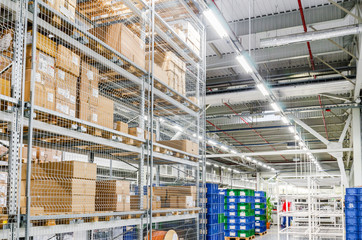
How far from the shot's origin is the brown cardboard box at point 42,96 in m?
3.90

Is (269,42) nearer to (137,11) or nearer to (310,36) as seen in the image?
(310,36)

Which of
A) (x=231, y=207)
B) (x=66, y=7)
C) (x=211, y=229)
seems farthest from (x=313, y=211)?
(x=66, y=7)

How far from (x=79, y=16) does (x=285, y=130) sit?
60.7 ft

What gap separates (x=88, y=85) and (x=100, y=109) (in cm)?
36

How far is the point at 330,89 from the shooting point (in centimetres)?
1273

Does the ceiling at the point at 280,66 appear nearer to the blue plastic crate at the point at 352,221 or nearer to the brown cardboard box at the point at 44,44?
the blue plastic crate at the point at 352,221

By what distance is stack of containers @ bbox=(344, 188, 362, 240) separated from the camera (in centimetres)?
1211

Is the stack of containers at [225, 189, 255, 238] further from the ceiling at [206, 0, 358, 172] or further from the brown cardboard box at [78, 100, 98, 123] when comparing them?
the brown cardboard box at [78, 100, 98, 123]

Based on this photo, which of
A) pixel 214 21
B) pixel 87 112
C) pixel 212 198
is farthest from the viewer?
pixel 212 198

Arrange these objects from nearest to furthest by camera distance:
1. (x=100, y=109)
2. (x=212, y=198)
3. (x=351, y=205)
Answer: (x=100, y=109) → (x=212, y=198) → (x=351, y=205)

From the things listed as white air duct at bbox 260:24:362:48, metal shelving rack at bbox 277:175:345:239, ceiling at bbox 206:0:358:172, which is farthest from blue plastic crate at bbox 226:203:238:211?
white air duct at bbox 260:24:362:48

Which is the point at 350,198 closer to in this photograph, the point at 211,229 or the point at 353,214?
the point at 353,214

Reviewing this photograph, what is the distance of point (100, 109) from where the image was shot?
16.8 feet

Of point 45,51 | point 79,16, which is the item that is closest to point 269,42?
point 79,16
